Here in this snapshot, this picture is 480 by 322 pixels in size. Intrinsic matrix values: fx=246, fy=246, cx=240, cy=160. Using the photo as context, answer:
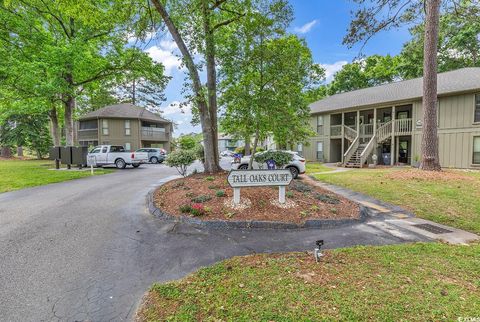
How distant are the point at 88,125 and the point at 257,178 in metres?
32.6

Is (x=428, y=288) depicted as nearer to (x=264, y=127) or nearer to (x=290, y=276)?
(x=290, y=276)

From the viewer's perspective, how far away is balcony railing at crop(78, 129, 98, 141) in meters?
30.4

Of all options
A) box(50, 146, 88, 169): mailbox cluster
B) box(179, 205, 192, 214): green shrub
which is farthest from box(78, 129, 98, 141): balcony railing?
box(179, 205, 192, 214): green shrub

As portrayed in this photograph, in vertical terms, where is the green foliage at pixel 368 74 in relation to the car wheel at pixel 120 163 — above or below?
above

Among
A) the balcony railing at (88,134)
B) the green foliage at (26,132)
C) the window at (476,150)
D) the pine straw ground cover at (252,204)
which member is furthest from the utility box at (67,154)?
the window at (476,150)

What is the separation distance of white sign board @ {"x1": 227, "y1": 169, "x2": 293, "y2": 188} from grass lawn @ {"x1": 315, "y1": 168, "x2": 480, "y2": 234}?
3.72 m

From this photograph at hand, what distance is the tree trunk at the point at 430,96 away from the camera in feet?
37.1

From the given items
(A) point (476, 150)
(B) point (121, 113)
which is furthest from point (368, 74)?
(B) point (121, 113)

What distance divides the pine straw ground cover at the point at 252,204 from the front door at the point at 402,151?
55.3 feet

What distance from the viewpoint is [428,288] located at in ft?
9.29

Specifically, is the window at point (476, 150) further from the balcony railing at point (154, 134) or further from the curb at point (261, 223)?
the balcony railing at point (154, 134)

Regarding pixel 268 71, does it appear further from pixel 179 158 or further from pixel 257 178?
pixel 179 158

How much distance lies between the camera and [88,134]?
31047 mm

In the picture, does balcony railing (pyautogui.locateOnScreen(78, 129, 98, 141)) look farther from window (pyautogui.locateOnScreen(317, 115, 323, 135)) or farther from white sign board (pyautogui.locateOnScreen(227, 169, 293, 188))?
white sign board (pyautogui.locateOnScreen(227, 169, 293, 188))
